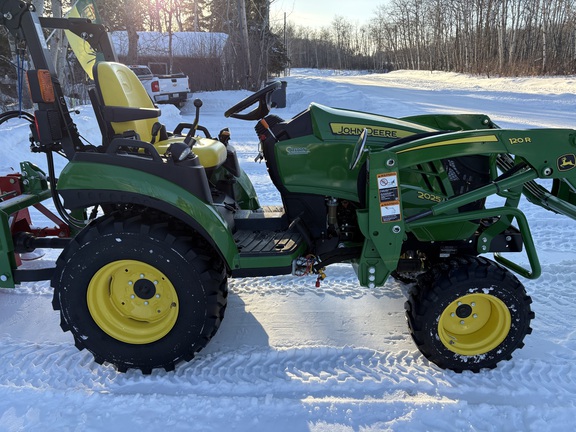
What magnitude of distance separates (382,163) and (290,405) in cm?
132

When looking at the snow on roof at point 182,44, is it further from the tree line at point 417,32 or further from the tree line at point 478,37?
the tree line at point 478,37

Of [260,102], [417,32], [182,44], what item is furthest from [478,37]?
[260,102]

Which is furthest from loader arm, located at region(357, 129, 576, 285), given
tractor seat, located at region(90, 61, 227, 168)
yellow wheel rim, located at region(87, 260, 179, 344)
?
tractor seat, located at region(90, 61, 227, 168)

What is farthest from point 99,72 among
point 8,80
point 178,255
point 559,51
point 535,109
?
point 559,51

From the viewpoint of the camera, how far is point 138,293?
2.62 m

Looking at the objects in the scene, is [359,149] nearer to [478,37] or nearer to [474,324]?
[474,324]

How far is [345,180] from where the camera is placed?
271 cm

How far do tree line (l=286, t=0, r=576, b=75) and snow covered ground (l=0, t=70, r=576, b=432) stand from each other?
26.4 metres

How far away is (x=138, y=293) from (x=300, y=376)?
3.39 ft

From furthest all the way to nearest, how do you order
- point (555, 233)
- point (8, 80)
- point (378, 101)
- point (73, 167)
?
1. point (8, 80)
2. point (378, 101)
3. point (555, 233)
4. point (73, 167)

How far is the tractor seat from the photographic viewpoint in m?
2.61

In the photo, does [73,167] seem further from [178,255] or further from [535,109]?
[535,109]

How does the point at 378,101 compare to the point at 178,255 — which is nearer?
the point at 178,255

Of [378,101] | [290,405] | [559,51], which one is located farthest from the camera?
[559,51]
